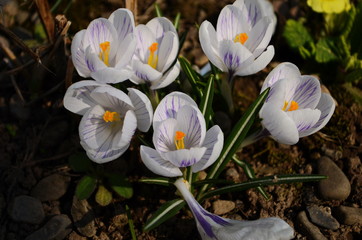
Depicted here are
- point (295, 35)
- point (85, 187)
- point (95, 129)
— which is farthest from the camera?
point (295, 35)

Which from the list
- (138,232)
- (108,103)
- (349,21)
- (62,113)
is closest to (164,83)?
(108,103)

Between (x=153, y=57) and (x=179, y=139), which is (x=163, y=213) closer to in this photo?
(x=179, y=139)

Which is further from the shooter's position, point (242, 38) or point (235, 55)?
point (242, 38)

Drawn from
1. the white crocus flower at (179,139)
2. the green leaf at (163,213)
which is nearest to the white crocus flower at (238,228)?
the green leaf at (163,213)

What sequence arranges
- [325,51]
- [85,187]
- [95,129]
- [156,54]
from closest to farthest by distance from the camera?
[95,129] → [156,54] → [85,187] → [325,51]

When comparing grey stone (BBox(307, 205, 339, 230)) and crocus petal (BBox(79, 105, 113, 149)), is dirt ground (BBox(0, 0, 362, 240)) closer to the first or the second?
grey stone (BBox(307, 205, 339, 230))

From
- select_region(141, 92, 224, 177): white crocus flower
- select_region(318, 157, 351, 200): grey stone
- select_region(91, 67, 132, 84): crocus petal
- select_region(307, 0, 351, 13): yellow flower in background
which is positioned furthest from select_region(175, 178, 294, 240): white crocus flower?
select_region(307, 0, 351, 13): yellow flower in background

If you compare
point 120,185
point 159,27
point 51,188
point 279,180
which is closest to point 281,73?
point 279,180
